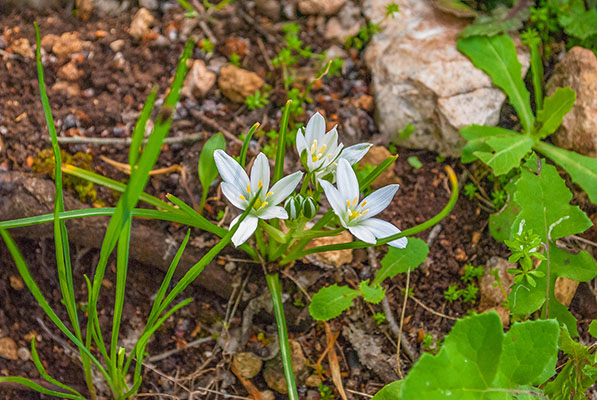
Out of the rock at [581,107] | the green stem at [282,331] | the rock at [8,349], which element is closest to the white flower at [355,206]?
the green stem at [282,331]

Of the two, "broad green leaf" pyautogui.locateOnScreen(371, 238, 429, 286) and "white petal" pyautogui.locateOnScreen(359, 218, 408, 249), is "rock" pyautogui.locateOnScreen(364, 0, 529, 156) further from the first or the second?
"white petal" pyautogui.locateOnScreen(359, 218, 408, 249)

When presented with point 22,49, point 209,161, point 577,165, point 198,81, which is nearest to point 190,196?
point 209,161

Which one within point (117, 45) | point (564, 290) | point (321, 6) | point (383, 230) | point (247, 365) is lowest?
point (247, 365)

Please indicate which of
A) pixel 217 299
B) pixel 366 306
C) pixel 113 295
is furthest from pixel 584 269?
pixel 113 295

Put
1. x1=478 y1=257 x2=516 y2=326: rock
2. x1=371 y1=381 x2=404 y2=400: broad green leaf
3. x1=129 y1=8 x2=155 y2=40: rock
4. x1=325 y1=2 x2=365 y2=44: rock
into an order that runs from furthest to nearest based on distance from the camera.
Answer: x1=325 y1=2 x2=365 y2=44: rock
x1=129 y1=8 x2=155 y2=40: rock
x1=478 y1=257 x2=516 y2=326: rock
x1=371 y1=381 x2=404 y2=400: broad green leaf

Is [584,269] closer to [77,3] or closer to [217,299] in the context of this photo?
[217,299]

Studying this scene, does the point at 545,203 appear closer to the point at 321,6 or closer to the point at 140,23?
the point at 321,6

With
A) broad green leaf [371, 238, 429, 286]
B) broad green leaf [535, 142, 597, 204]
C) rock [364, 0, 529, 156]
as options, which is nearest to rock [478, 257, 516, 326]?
broad green leaf [371, 238, 429, 286]
